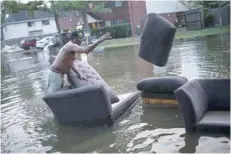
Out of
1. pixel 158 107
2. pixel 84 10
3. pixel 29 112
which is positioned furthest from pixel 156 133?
pixel 84 10

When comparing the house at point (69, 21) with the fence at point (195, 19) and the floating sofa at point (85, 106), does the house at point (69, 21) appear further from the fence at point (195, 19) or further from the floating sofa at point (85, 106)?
the floating sofa at point (85, 106)

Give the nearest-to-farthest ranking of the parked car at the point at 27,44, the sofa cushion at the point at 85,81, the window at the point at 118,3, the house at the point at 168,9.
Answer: the sofa cushion at the point at 85,81
the house at the point at 168,9
the parked car at the point at 27,44
the window at the point at 118,3

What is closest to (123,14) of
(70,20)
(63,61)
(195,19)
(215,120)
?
(70,20)

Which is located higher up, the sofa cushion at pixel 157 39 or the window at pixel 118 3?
the window at pixel 118 3

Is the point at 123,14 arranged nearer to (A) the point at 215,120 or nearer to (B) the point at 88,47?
(B) the point at 88,47

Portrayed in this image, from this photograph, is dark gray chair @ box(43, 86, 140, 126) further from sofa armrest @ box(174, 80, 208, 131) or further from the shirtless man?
sofa armrest @ box(174, 80, 208, 131)

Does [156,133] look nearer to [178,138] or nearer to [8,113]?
[178,138]

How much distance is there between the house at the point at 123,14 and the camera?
40969 millimetres

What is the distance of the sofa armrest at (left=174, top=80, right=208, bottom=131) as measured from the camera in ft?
18.8

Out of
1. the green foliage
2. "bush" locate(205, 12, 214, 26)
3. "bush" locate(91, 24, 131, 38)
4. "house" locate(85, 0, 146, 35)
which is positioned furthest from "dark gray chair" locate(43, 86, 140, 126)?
the green foliage

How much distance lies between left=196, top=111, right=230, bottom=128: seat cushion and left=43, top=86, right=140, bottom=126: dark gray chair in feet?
6.17

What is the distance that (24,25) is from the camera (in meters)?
65.2

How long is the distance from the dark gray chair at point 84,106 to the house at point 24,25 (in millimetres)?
58567

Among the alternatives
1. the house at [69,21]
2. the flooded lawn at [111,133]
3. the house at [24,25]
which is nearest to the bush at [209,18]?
the flooded lawn at [111,133]
